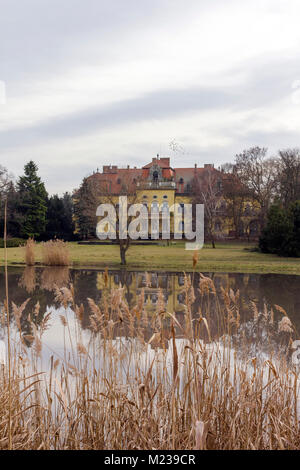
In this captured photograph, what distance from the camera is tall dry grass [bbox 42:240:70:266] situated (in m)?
19.0

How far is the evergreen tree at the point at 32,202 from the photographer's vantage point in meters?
41.9

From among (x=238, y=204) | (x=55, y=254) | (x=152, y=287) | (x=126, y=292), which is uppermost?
(x=238, y=204)

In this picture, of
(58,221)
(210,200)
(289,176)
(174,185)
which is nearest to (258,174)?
(289,176)

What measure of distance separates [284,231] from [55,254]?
39.3 feet

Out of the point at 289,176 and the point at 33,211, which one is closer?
the point at 289,176

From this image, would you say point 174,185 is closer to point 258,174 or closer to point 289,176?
point 258,174

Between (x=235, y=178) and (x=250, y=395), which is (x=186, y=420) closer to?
(x=250, y=395)

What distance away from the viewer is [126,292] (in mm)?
12203

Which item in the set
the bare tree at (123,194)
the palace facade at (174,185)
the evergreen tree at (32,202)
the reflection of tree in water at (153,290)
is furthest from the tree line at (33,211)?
the reflection of tree in water at (153,290)

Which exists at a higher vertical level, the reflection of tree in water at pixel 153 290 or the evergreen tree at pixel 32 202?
the evergreen tree at pixel 32 202

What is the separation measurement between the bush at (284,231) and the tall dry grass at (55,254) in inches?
446

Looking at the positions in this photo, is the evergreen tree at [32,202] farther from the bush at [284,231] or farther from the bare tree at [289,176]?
the bush at [284,231]
